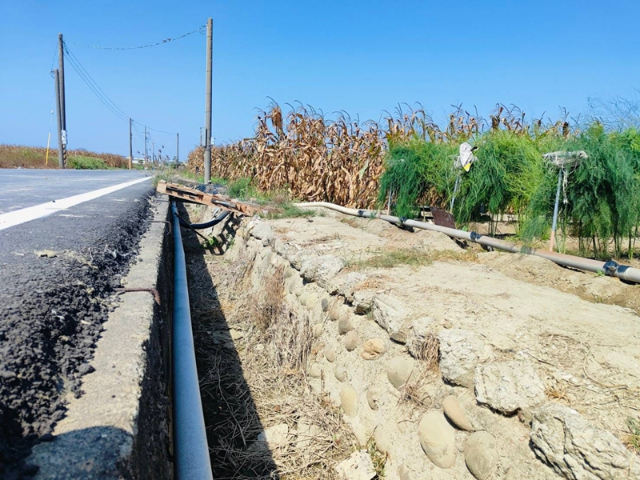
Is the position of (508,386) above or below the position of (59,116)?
below

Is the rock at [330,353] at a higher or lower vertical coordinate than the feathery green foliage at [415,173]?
lower

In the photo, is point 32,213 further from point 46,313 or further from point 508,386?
point 508,386

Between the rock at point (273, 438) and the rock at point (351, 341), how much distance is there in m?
0.70

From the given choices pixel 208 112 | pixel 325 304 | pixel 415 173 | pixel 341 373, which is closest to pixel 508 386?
pixel 341 373

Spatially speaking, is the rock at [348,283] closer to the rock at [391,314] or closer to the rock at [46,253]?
the rock at [391,314]

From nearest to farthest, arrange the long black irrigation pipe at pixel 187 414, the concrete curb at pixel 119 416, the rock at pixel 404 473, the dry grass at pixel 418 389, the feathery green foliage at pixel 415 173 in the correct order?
the concrete curb at pixel 119 416 < the long black irrigation pipe at pixel 187 414 < the rock at pixel 404 473 < the dry grass at pixel 418 389 < the feathery green foliage at pixel 415 173

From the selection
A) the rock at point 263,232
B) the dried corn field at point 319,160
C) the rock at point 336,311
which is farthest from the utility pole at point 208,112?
the rock at point 336,311

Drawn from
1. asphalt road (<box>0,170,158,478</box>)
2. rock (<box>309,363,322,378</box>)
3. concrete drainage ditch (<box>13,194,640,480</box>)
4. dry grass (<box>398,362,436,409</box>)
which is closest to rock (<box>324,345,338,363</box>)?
concrete drainage ditch (<box>13,194,640,480</box>)

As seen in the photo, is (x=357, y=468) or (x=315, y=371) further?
(x=315, y=371)

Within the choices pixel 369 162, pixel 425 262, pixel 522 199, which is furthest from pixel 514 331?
pixel 369 162

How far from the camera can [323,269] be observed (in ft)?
13.1

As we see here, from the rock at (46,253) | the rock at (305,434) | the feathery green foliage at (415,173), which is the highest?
the feathery green foliage at (415,173)

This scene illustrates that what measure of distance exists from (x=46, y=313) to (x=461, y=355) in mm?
1921

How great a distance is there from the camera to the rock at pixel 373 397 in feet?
9.01
